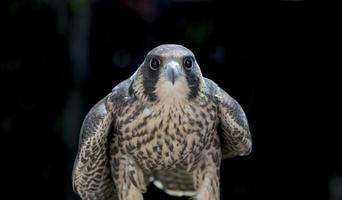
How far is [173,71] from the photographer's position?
214 cm

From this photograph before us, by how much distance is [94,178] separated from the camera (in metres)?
2.55

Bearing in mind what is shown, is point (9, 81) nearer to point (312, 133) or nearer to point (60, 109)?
point (60, 109)

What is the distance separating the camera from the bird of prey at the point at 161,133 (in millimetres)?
2242

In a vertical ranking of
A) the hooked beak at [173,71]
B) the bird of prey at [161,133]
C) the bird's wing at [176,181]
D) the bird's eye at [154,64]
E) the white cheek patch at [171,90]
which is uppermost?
the bird's eye at [154,64]

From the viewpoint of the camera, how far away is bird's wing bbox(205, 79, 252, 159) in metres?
2.45

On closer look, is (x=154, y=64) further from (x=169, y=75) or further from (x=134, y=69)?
(x=134, y=69)

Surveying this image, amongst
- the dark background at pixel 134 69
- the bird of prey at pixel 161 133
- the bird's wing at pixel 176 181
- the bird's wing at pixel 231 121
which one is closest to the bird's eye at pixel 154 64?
the bird of prey at pixel 161 133

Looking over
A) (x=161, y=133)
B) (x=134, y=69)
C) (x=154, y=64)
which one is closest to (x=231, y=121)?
(x=161, y=133)

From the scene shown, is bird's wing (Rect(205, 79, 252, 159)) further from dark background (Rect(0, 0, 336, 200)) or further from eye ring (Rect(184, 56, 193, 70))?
dark background (Rect(0, 0, 336, 200))

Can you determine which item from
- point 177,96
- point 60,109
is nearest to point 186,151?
point 177,96

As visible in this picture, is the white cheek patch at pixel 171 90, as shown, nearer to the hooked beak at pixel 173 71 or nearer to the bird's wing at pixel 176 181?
the hooked beak at pixel 173 71

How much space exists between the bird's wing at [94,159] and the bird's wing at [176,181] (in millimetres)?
174

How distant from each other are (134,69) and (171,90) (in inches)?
64.4

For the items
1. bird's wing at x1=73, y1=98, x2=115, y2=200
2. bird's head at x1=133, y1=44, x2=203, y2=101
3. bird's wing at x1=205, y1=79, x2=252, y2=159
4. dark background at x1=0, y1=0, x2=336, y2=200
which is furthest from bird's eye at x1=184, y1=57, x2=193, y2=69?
dark background at x1=0, y1=0, x2=336, y2=200
